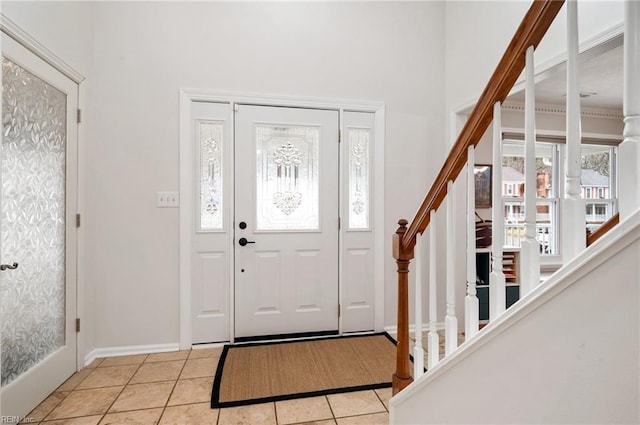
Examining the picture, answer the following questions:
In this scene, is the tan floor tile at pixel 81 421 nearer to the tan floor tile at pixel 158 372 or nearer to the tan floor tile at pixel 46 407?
the tan floor tile at pixel 46 407

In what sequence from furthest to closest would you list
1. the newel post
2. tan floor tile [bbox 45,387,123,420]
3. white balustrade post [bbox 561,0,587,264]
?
tan floor tile [bbox 45,387,123,420]
the newel post
white balustrade post [bbox 561,0,587,264]

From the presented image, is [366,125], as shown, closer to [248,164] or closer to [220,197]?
[248,164]

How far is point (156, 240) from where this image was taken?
101 inches

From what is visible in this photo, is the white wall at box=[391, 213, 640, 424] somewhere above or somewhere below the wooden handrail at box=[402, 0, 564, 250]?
below

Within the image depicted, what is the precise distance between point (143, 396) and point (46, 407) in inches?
20.3

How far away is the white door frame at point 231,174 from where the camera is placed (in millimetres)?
2572

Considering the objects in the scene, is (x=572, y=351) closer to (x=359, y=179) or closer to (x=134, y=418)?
(x=134, y=418)

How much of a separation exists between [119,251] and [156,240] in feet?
0.93

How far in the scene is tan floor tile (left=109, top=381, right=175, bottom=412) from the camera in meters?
1.82

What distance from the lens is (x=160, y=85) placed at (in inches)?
100

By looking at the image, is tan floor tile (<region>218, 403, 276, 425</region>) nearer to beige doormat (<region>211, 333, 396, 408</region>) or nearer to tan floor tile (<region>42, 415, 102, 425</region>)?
beige doormat (<region>211, 333, 396, 408</region>)

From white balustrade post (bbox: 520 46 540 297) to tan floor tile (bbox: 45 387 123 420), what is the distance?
7.33 ft

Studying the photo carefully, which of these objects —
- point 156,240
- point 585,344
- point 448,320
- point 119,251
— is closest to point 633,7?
point 585,344

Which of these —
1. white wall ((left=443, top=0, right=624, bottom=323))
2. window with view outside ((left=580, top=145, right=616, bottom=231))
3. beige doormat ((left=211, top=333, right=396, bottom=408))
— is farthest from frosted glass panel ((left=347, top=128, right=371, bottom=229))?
window with view outside ((left=580, top=145, right=616, bottom=231))
